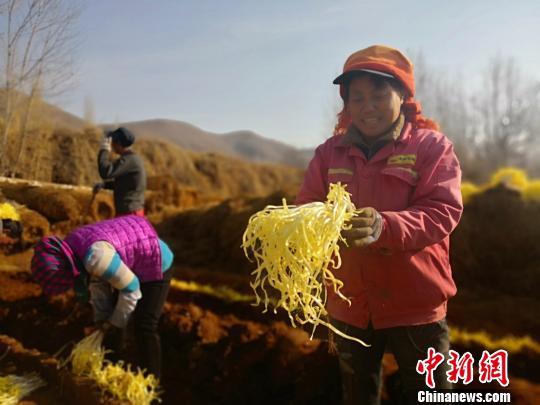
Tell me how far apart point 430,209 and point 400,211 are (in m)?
0.12

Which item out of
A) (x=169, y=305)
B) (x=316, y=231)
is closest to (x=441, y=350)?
(x=316, y=231)

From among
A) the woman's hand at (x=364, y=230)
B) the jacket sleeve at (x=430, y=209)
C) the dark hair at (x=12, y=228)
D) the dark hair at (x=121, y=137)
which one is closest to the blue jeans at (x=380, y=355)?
the jacket sleeve at (x=430, y=209)

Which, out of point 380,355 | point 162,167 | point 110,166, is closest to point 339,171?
point 380,355

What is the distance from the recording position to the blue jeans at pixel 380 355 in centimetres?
201

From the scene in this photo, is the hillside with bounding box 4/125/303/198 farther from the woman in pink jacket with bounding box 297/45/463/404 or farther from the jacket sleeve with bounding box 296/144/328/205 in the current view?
the woman in pink jacket with bounding box 297/45/463/404

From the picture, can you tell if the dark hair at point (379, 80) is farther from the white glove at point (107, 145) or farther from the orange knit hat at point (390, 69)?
the white glove at point (107, 145)

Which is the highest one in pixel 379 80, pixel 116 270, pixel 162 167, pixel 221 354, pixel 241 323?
pixel 162 167

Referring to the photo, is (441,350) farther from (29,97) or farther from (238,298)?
(238,298)

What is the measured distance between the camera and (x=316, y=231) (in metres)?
1.75

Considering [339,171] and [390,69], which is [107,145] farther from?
[390,69]

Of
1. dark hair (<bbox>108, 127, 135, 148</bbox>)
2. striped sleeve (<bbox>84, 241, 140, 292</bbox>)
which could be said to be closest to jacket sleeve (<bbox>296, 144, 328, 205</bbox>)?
striped sleeve (<bbox>84, 241, 140, 292</bbox>)

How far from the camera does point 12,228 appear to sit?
12.6 ft

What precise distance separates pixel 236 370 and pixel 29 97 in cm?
338

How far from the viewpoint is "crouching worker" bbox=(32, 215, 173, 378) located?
9.10 ft
